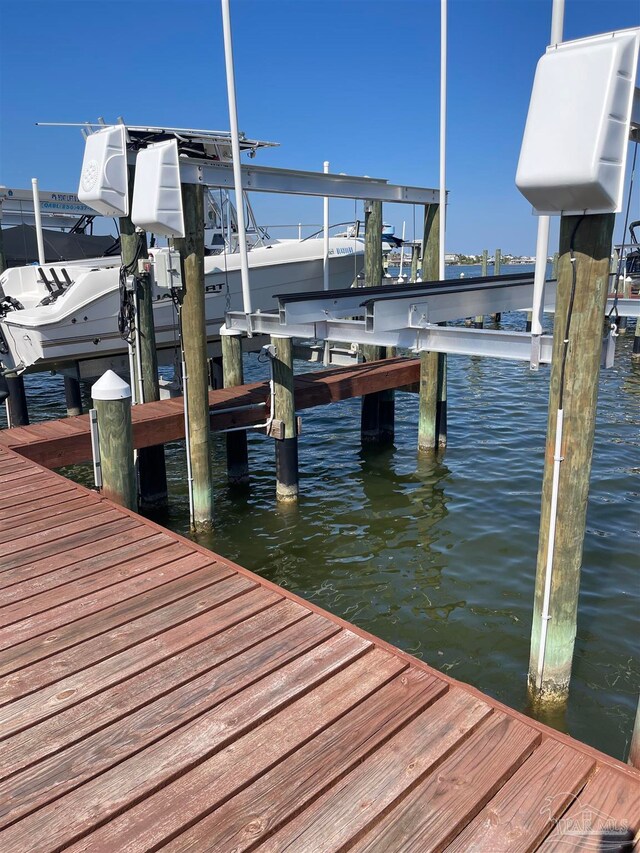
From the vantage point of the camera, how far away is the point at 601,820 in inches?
105

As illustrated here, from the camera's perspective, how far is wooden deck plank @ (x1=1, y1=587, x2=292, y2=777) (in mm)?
3123

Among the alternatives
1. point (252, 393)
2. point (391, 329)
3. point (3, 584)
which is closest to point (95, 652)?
point (3, 584)

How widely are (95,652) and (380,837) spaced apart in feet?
6.29

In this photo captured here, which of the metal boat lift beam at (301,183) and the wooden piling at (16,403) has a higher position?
the metal boat lift beam at (301,183)

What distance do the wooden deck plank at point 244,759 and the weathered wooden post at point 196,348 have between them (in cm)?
433

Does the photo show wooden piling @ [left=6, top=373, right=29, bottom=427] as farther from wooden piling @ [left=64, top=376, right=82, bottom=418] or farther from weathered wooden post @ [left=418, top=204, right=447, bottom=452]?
weathered wooden post @ [left=418, top=204, right=447, bottom=452]

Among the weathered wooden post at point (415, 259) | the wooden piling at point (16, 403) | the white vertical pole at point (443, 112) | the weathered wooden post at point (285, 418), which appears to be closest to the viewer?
the weathered wooden post at point (285, 418)

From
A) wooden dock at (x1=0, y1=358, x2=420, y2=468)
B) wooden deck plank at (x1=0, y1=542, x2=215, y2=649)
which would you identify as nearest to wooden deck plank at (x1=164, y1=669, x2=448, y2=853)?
wooden deck plank at (x1=0, y1=542, x2=215, y2=649)

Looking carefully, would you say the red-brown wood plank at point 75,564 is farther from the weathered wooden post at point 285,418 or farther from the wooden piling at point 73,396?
the wooden piling at point 73,396

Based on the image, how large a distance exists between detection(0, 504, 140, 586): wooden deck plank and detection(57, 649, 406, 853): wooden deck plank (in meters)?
2.33

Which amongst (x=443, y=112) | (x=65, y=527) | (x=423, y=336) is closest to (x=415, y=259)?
(x=443, y=112)

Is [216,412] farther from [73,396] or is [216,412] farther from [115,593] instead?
[73,396]

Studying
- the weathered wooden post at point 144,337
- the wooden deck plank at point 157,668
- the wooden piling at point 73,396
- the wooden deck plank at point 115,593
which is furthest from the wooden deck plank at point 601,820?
the wooden piling at point 73,396

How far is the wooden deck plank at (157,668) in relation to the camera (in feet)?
10.2
